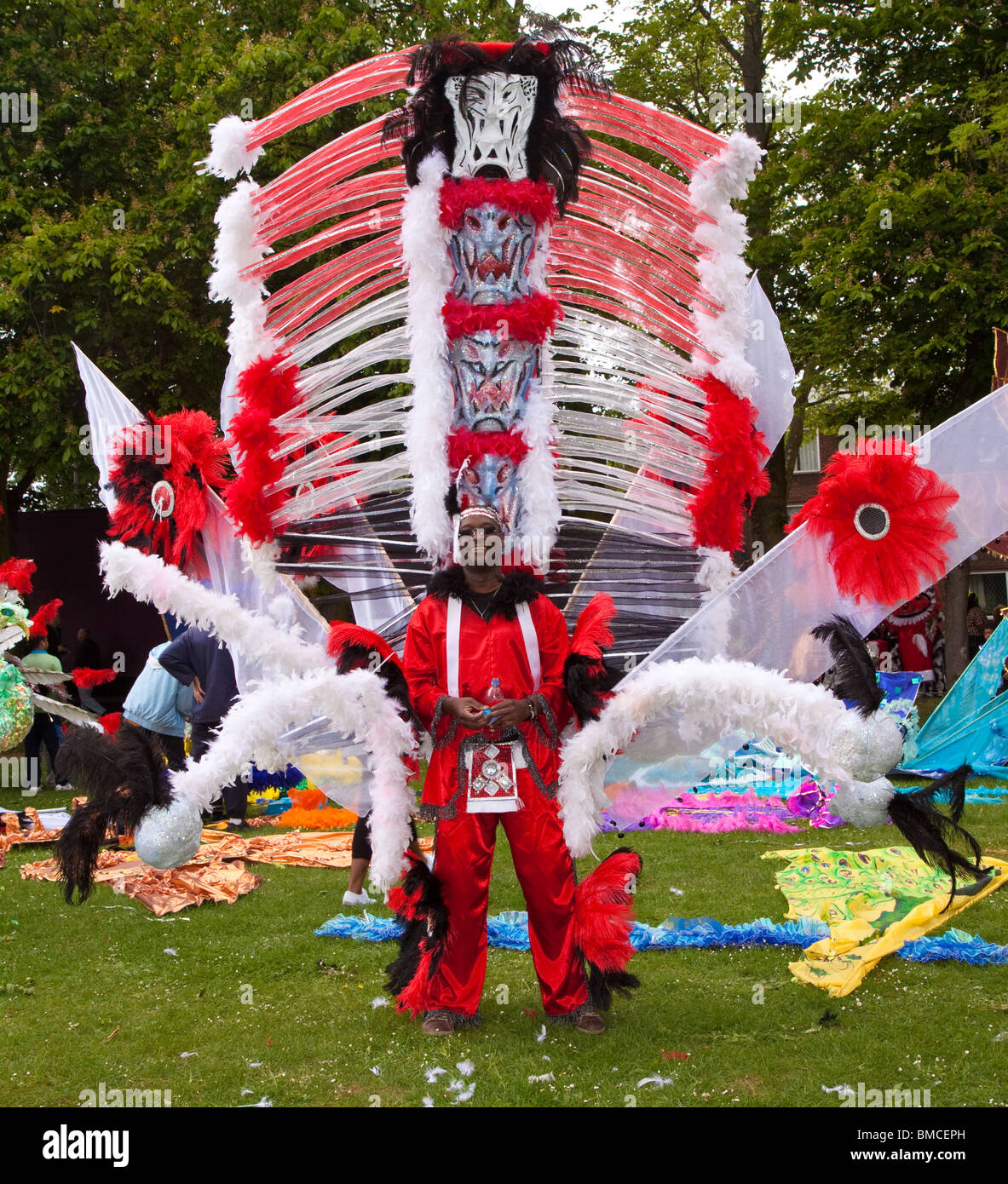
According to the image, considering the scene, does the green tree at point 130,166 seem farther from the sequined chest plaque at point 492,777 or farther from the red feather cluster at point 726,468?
the sequined chest plaque at point 492,777

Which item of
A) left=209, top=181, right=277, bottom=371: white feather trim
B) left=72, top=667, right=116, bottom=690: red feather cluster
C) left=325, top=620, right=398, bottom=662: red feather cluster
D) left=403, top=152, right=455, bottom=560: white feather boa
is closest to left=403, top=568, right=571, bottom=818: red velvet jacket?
left=325, top=620, right=398, bottom=662: red feather cluster

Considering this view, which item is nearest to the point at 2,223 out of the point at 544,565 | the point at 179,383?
the point at 179,383

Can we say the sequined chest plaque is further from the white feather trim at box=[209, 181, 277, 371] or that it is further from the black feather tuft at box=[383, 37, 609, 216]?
the black feather tuft at box=[383, 37, 609, 216]

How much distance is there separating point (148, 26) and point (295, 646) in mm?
11332

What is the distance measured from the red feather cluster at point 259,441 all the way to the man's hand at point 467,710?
100cm

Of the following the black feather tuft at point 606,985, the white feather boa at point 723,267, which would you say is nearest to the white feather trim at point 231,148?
the white feather boa at point 723,267

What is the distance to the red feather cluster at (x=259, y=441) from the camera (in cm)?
409

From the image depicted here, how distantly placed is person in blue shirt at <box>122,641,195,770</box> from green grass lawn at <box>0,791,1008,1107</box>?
208 cm

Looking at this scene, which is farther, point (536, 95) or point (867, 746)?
point (536, 95)

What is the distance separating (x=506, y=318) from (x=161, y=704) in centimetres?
453

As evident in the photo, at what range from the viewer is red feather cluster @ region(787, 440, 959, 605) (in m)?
3.53

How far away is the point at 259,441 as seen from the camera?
4113 mm

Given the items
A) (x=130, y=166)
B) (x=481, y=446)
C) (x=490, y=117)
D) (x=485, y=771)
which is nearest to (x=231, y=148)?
(x=490, y=117)

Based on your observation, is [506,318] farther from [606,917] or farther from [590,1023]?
[590,1023]
